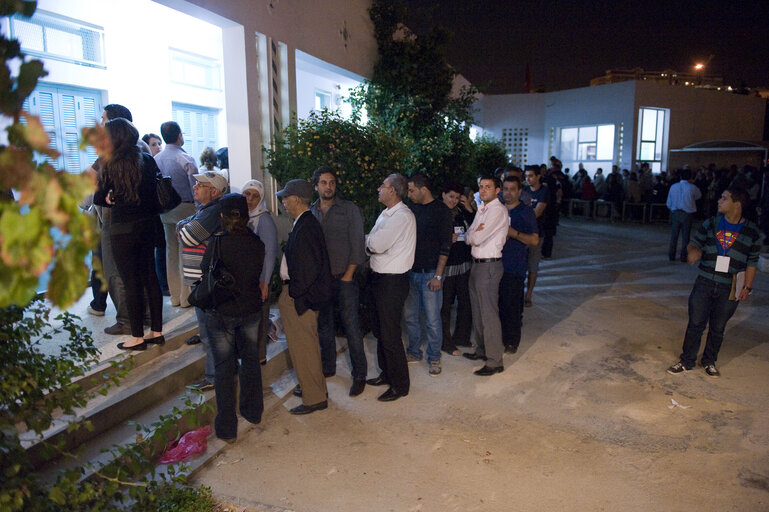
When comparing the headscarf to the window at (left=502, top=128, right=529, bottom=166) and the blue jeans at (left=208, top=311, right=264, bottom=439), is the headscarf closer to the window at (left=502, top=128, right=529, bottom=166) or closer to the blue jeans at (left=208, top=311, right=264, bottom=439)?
the blue jeans at (left=208, top=311, right=264, bottom=439)

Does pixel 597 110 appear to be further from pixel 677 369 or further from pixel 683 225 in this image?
pixel 677 369

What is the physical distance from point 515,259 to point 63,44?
596cm

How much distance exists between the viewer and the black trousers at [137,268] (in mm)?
4285

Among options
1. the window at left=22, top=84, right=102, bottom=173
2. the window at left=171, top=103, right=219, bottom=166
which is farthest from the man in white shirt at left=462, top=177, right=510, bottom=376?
the window at left=171, top=103, right=219, bottom=166

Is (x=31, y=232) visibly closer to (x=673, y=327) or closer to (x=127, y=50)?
(x=673, y=327)

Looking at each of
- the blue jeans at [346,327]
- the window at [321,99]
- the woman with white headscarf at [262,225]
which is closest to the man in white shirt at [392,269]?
the blue jeans at [346,327]

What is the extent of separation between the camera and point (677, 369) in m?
5.20

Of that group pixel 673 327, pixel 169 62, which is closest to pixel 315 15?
pixel 169 62

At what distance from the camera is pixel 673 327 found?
21.7 feet

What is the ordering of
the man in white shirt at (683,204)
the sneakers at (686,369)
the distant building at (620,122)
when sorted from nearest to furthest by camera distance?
1. the sneakers at (686,369)
2. the man in white shirt at (683,204)
3. the distant building at (620,122)

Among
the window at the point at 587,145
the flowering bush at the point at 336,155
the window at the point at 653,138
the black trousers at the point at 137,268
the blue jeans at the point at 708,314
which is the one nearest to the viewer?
the black trousers at the point at 137,268

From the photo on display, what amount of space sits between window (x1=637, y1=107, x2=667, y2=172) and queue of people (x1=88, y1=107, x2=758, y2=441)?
18.9m

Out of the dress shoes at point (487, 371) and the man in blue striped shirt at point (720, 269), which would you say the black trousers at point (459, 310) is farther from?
the man in blue striped shirt at point (720, 269)

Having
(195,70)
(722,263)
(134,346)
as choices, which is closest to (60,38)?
(195,70)
